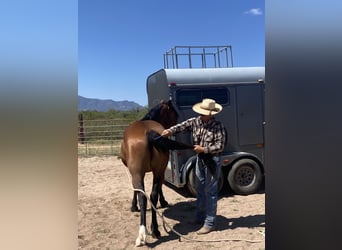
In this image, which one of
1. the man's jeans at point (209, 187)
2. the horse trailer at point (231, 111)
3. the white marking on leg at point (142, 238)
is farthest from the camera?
the horse trailer at point (231, 111)

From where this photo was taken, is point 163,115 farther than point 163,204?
No

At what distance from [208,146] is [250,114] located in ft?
8.43

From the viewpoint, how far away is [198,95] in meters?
6.48

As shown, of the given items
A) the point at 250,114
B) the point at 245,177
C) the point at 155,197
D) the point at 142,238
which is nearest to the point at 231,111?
the point at 250,114

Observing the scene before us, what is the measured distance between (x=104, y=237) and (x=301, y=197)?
3.72 metres

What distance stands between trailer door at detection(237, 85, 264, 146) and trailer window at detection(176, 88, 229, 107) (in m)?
0.30

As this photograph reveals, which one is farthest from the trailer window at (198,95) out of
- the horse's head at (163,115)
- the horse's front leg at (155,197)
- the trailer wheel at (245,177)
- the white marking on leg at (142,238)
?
the white marking on leg at (142,238)

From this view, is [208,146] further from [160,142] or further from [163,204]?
[163,204]

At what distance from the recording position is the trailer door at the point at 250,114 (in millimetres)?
6648

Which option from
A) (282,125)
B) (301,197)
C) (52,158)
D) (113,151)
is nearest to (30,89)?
(52,158)

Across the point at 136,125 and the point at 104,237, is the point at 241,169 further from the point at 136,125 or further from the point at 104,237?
the point at 104,237

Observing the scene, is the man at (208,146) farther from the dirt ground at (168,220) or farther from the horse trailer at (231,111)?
the horse trailer at (231,111)

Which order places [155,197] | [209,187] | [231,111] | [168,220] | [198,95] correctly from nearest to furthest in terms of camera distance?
[209,187] < [155,197] < [168,220] < [198,95] < [231,111]

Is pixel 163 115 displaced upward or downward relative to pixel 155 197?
upward
